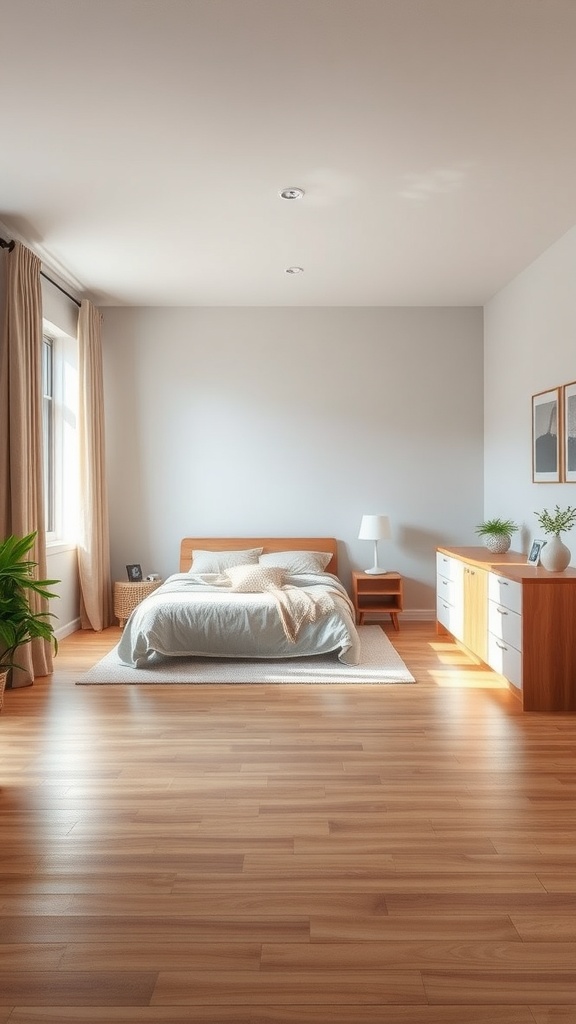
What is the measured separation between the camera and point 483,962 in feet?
6.23

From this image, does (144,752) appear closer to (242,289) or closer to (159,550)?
(159,550)

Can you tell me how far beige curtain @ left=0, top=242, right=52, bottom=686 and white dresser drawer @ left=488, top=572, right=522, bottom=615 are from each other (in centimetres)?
288

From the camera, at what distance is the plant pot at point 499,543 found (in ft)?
19.0

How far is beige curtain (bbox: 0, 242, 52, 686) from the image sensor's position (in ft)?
15.5

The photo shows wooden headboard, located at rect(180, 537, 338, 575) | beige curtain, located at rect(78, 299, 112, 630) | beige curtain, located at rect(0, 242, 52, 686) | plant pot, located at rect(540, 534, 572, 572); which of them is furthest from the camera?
wooden headboard, located at rect(180, 537, 338, 575)

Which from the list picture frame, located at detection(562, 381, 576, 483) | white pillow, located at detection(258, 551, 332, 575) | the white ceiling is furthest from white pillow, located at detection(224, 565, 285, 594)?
the white ceiling

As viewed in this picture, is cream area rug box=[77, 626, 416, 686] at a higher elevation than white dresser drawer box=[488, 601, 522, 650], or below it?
below

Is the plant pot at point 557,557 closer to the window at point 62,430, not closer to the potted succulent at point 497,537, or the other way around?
the potted succulent at point 497,537

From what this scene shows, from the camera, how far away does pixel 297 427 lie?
7.01 m

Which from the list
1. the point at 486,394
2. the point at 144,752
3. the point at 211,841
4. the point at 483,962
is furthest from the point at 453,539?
the point at 483,962

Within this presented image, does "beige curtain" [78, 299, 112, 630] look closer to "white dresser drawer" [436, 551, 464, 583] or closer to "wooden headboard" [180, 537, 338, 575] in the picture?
"wooden headboard" [180, 537, 338, 575]

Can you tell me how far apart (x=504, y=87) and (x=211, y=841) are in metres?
3.12

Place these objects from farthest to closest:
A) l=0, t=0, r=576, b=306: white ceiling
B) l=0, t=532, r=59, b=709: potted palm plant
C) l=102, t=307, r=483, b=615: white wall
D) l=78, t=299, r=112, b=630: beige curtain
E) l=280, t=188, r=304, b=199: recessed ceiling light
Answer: l=102, t=307, r=483, b=615: white wall
l=78, t=299, r=112, b=630: beige curtain
l=280, t=188, r=304, b=199: recessed ceiling light
l=0, t=532, r=59, b=709: potted palm plant
l=0, t=0, r=576, b=306: white ceiling

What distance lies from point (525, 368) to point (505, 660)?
2377 mm
